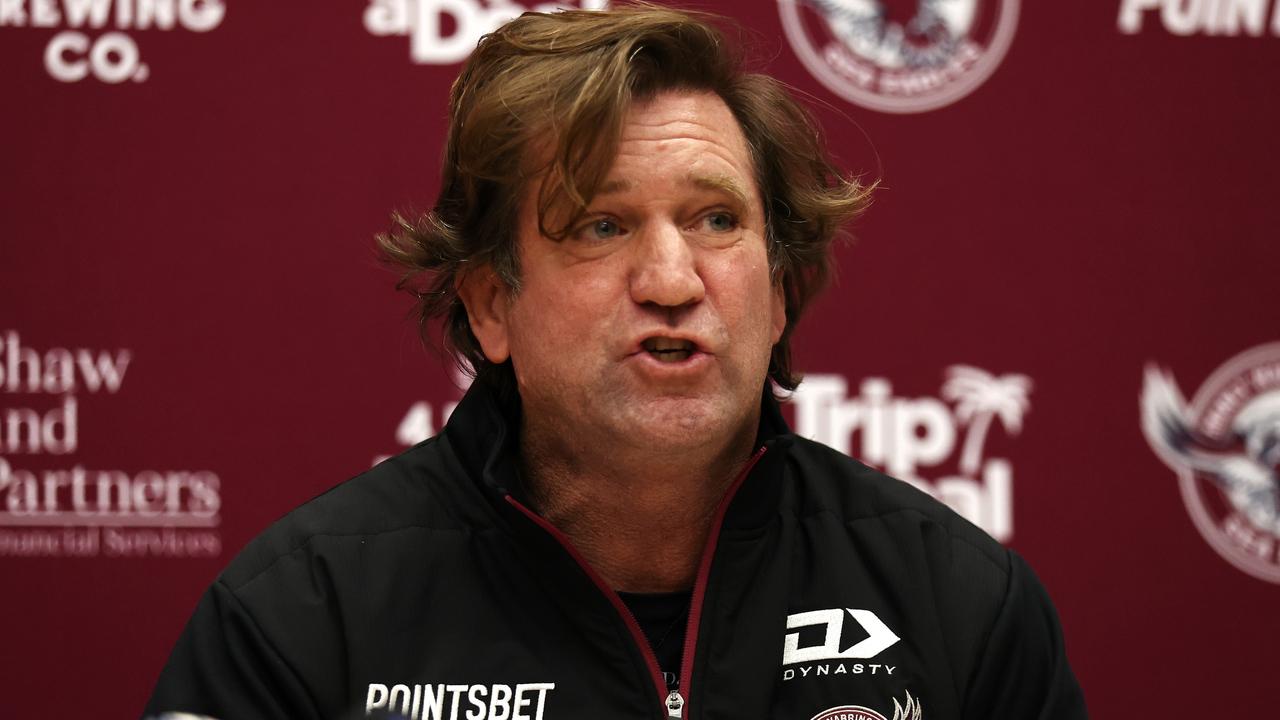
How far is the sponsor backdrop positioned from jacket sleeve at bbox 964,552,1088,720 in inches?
43.4

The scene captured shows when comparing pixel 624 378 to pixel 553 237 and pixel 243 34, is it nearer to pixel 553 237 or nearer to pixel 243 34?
pixel 553 237

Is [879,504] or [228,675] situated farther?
[879,504]

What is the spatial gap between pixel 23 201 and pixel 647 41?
1.68 m

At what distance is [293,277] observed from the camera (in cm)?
310

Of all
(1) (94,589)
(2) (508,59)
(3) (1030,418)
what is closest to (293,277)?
(1) (94,589)

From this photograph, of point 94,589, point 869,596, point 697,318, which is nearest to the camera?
point 697,318

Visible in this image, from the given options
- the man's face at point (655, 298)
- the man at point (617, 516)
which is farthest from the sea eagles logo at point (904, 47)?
the man's face at point (655, 298)

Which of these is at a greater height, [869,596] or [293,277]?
[293,277]

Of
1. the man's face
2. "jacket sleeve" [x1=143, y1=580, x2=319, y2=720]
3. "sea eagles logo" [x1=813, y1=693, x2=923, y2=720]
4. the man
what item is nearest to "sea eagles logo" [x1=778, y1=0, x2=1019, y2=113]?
the man

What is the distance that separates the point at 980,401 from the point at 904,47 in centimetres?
79

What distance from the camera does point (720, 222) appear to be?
202 cm

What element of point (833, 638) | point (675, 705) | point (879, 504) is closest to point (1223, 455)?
point (879, 504)

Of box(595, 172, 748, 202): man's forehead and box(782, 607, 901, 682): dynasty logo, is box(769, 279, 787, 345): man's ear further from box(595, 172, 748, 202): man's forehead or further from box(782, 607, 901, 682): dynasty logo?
box(782, 607, 901, 682): dynasty logo

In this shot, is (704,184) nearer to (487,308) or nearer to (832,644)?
(487,308)
